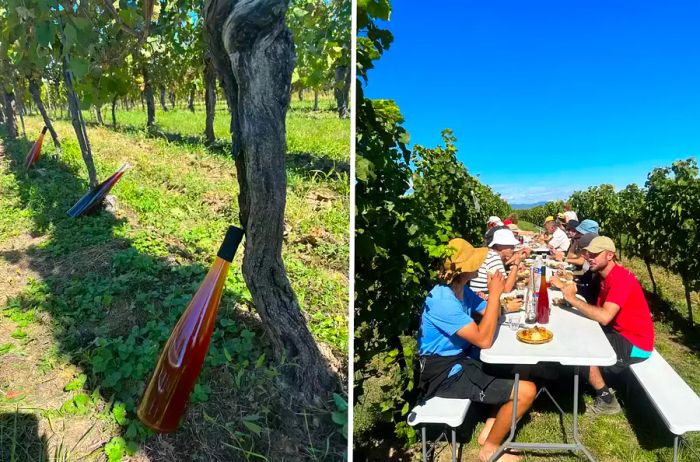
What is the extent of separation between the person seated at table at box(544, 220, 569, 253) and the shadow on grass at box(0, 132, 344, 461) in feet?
2.64

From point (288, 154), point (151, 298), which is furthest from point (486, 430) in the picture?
point (288, 154)

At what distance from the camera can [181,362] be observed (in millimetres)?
1284

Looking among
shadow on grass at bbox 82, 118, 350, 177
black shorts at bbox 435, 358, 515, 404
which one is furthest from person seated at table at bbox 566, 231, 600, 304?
shadow on grass at bbox 82, 118, 350, 177

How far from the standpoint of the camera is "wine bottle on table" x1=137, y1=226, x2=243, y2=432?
1.24 metres

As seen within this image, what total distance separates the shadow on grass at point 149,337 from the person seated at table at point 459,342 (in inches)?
14.6

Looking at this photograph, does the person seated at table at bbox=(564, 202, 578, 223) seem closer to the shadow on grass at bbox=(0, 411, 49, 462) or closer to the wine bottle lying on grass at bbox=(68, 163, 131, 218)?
the shadow on grass at bbox=(0, 411, 49, 462)

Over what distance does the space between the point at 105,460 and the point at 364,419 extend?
67cm

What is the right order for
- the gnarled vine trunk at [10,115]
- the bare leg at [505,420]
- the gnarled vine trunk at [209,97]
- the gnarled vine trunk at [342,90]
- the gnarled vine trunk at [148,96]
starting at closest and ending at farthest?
the bare leg at [505,420]
the gnarled vine trunk at [342,90]
the gnarled vine trunk at [10,115]
the gnarled vine trunk at [209,97]
the gnarled vine trunk at [148,96]

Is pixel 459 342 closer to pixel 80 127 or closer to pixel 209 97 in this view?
pixel 80 127

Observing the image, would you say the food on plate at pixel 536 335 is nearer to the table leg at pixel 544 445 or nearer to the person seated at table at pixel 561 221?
the table leg at pixel 544 445

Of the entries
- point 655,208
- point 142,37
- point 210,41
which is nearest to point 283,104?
point 210,41

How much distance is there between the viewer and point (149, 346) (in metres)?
1.54

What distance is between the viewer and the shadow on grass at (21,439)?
122 centimetres

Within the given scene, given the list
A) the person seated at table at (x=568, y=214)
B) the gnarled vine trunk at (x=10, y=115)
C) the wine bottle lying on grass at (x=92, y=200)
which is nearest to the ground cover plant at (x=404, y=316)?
the person seated at table at (x=568, y=214)
